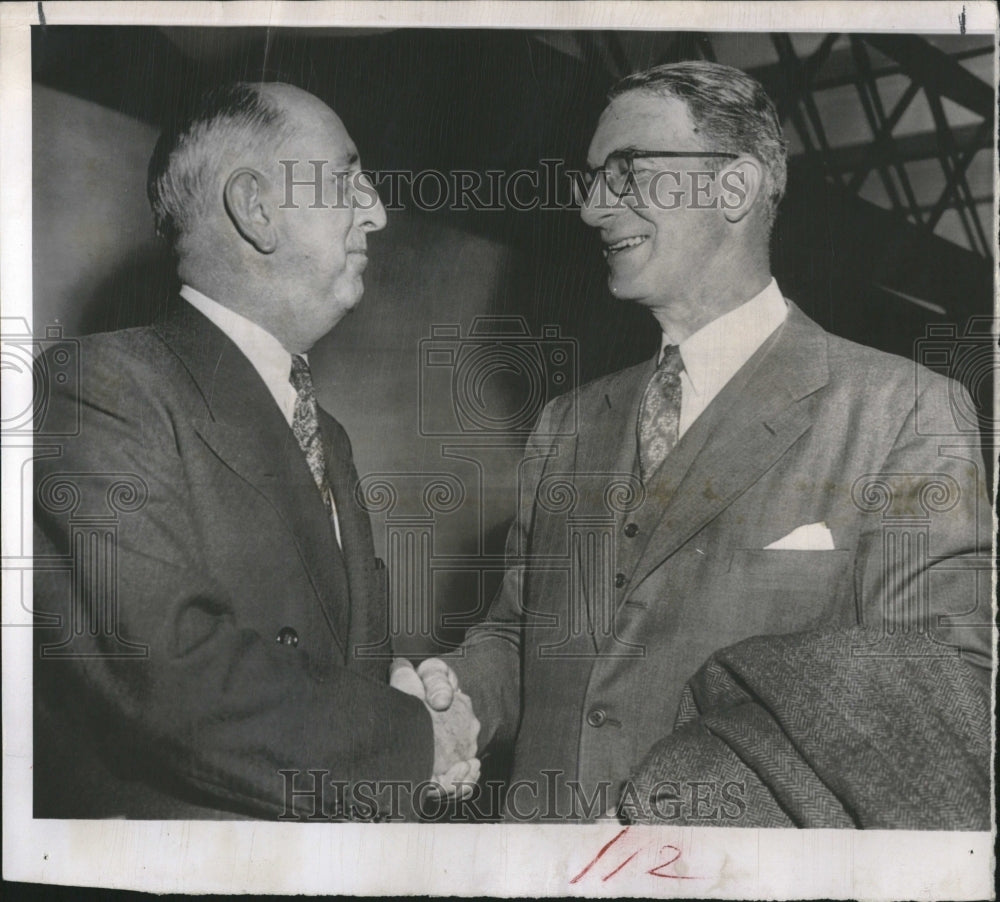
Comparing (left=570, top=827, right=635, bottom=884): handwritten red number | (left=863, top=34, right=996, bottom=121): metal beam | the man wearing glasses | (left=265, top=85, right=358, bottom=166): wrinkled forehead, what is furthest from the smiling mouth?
(left=570, top=827, right=635, bottom=884): handwritten red number

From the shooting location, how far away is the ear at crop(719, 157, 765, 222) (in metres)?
2.96

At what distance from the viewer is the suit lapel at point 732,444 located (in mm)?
2895

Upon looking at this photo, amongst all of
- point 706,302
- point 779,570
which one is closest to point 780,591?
point 779,570

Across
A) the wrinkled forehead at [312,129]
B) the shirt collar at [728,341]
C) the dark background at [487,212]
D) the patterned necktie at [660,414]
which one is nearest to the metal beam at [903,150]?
the dark background at [487,212]

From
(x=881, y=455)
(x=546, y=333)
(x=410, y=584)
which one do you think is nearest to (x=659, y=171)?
(x=546, y=333)

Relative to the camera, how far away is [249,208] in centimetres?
293

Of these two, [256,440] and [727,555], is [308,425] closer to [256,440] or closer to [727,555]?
[256,440]

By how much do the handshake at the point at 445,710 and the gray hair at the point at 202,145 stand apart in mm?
1358

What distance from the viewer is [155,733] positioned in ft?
9.46

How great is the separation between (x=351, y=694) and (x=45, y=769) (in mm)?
904

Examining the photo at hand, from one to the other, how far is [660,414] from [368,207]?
1.00 metres

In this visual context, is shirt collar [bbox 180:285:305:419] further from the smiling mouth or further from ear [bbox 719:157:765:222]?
ear [bbox 719:157:765:222]
